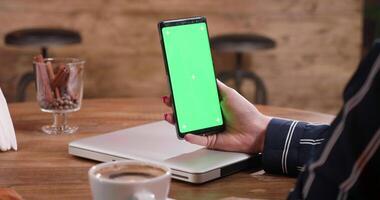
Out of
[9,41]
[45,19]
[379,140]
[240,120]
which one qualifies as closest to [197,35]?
[240,120]

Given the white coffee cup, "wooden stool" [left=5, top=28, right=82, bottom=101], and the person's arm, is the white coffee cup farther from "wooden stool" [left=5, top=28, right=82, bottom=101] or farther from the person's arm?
"wooden stool" [left=5, top=28, right=82, bottom=101]

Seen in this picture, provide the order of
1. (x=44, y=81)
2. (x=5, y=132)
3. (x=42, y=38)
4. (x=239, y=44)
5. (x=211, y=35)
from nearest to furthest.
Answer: (x=5, y=132), (x=44, y=81), (x=42, y=38), (x=239, y=44), (x=211, y=35)

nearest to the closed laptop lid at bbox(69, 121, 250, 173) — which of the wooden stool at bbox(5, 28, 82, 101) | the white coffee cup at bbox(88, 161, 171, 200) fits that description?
the white coffee cup at bbox(88, 161, 171, 200)

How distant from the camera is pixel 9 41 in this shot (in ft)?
11.1

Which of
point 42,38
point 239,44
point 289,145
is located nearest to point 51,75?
point 289,145

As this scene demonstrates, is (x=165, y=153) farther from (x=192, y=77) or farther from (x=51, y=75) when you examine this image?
(x=51, y=75)

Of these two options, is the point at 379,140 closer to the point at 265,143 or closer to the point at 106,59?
the point at 265,143

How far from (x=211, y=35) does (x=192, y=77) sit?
2.36 m

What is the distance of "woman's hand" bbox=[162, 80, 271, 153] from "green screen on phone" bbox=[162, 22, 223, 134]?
0.7 inches

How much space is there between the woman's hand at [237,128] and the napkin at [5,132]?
1.02 feet

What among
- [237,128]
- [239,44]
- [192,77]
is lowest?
[239,44]

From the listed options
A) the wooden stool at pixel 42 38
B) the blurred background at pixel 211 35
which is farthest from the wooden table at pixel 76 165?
the blurred background at pixel 211 35

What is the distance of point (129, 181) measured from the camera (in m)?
0.96

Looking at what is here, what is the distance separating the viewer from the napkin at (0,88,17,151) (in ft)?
4.69
